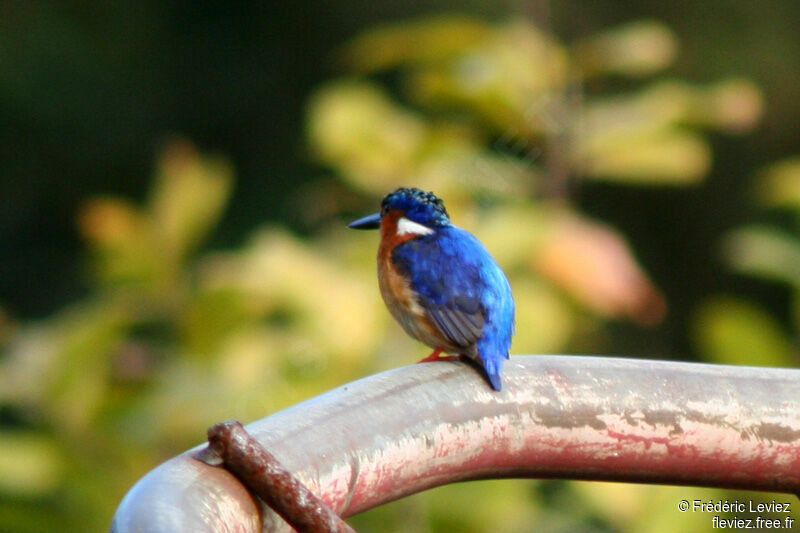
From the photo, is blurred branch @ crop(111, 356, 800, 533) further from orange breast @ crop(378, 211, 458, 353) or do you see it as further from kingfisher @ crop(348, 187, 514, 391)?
orange breast @ crop(378, 211, 458, 353)

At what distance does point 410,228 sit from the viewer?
7.29 ft

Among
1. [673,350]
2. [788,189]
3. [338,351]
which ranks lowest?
[673,350]

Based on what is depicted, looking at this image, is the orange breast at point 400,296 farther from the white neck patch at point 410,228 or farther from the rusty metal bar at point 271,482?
the rusty metal bar at point 271,482

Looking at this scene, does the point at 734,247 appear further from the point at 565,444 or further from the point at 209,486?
the point at 209,486

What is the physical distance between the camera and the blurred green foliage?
2.82m

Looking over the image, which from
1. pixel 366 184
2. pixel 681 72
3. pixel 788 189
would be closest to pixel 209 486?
pixel 366 184

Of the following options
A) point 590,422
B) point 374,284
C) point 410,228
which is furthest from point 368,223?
point 590,422

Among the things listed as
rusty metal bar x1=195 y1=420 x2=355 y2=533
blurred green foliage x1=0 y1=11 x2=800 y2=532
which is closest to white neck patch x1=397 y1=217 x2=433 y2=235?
blurred green foliage x1=0 y1=11 x2=800 y2=532

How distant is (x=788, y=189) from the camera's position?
10.8ft

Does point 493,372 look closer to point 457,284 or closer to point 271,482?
point 271,482

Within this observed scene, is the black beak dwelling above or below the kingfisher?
above

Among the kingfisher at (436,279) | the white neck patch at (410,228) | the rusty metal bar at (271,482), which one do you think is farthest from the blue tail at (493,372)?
the white neck patch at (410,228)

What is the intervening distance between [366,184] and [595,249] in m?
0.65

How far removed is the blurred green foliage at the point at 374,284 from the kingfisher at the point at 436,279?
2.14ft
